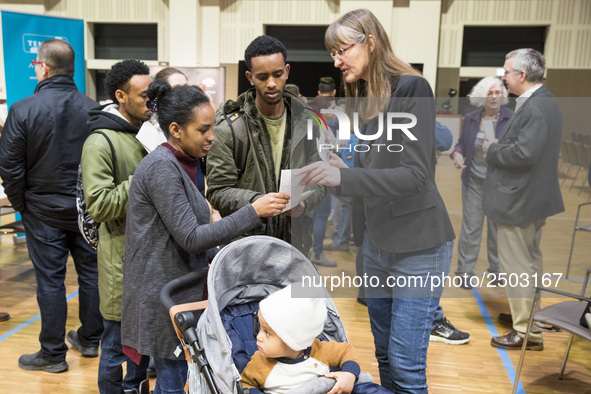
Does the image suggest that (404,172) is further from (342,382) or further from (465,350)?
(465,350)

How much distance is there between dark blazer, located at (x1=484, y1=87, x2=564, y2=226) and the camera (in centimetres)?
187

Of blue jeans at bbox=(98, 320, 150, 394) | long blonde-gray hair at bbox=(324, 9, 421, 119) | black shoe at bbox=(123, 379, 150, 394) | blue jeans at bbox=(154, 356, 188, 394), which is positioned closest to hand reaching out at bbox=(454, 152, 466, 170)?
long blonde-gray hair at bbox=(324, 9, 421, 119)

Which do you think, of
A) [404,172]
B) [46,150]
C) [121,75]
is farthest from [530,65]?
[46,150]

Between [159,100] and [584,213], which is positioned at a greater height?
[159,100]

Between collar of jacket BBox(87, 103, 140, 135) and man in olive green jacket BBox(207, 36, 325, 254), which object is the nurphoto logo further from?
collar of jacket BBox(87, 103, 140, 135)

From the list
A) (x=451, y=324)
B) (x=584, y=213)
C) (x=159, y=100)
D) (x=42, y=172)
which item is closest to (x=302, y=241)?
(x=159, y=100)

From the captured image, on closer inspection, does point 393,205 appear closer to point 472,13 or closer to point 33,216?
point 33,216

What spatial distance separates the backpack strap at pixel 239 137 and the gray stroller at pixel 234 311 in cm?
51

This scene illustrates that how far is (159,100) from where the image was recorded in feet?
6.81

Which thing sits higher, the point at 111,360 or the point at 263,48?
the point at 263,48

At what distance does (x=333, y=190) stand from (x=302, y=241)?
249 mm

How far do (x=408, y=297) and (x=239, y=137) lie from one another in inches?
42.4

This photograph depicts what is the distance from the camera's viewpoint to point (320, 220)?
1.61m

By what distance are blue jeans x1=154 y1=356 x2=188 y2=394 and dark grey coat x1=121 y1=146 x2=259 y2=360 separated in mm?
54
